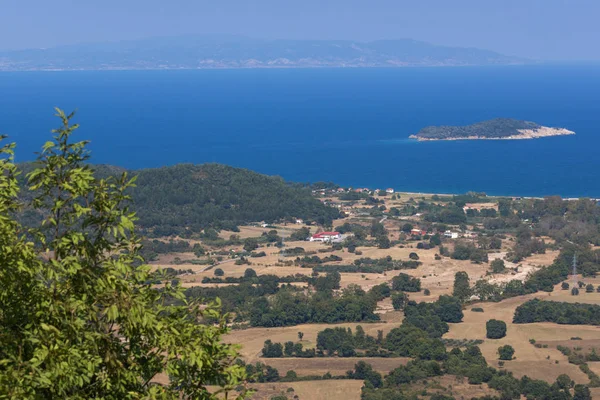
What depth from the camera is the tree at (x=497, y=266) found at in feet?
145

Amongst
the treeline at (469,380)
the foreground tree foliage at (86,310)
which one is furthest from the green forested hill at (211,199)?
the foreground tree foliage at (86,310)

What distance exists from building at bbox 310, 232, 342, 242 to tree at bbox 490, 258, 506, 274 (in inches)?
395

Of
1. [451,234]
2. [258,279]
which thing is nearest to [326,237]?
[451,234]

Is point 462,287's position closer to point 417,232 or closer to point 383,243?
point 383,243

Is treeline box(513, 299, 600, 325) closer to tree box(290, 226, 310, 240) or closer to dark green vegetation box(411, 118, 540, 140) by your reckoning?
tree box(290, 226, 310, 240)

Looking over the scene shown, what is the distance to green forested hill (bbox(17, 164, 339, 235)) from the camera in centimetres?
5584

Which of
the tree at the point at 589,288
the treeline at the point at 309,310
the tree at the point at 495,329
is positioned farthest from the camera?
the tree at the point at 589,288

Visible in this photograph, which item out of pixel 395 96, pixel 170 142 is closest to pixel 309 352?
pixel 170 142

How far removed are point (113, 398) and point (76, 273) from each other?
75 centimetres

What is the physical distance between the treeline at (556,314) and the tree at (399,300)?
188 inches

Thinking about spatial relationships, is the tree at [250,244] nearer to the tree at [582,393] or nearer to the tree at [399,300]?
the tree at [399,300]

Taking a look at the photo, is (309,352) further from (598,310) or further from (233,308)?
(598,310)

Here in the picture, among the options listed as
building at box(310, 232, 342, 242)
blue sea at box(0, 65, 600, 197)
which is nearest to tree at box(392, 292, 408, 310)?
building at box(310, 232, 342, 242)

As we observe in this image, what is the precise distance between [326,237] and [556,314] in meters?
18.6
